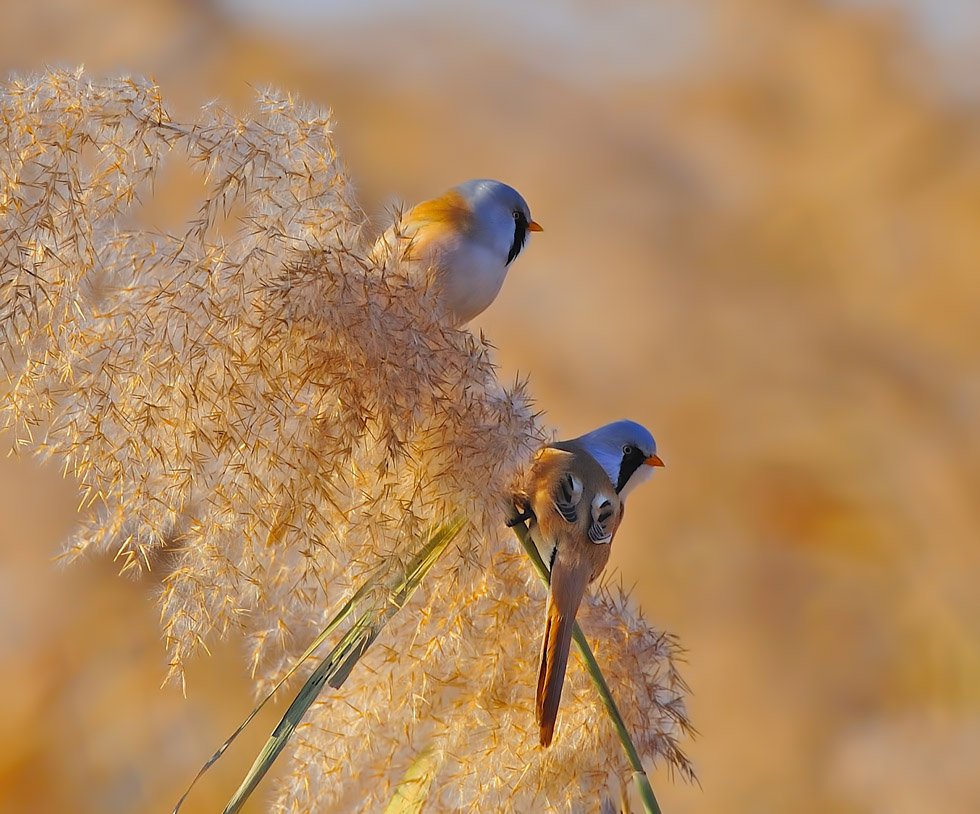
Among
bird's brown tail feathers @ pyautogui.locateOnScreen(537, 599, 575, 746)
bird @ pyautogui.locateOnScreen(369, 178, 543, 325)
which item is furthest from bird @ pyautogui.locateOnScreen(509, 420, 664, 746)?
bird @ pyautogui.locateOnScreen(369, 178, 543, 325)

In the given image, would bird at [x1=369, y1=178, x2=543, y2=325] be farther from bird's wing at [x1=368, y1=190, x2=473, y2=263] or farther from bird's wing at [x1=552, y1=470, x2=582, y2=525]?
bird's wing at [x1=552, y1=470, x2=582, y2=525]

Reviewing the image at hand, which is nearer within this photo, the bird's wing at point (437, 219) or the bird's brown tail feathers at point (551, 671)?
the bird's brown tail feathers at point (551, 671)

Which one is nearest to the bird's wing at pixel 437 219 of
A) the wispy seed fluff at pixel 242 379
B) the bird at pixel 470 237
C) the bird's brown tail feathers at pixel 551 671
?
the bird at pixel 470 237

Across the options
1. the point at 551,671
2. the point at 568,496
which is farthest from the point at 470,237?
the point at 551,671

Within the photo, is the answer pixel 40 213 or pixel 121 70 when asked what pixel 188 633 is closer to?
pixel 40 213

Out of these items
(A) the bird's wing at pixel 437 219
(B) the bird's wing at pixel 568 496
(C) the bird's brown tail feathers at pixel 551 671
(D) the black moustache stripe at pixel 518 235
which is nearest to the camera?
(C) the bird's brown tail feathers at pixel 551 671

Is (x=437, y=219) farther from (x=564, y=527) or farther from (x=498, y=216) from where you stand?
(x=564, y=527)

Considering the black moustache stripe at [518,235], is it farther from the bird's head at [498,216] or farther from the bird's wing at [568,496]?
the bird's wing at [568,496]
